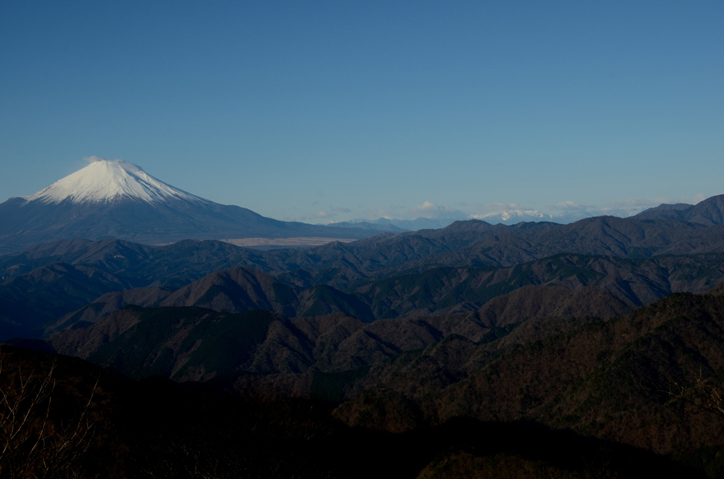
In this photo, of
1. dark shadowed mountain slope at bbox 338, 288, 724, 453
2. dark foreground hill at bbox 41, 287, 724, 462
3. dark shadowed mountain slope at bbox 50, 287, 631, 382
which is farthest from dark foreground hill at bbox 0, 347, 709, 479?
dark shadowed mountain slope at bbox 50, 287, 631, 382

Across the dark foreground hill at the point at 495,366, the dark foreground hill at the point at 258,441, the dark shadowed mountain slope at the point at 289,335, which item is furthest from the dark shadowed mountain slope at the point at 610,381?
the dark shadowed mountain slope at the point at 289,335

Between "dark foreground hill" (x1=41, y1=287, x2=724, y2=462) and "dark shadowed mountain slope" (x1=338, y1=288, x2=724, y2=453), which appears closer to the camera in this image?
"dark shadowed mountain slope" (x1=338, y1=288, x2=724, y2=453)

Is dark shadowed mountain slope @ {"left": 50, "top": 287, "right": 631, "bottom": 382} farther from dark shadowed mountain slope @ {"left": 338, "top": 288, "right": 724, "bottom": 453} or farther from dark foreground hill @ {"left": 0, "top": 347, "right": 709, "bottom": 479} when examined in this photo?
dark foreground hill @ {"left": 0, "top": 347, "right": 709, "bottom": 479}

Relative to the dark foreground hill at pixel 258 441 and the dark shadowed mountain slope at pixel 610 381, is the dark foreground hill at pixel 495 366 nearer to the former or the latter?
the dark shadowed mountain slope at pixel 610 381

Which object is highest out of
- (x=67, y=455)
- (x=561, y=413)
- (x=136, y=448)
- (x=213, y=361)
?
(x=67, y=455)

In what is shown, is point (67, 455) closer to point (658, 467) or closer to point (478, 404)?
point (658, 467)

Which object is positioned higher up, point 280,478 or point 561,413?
point 280,478

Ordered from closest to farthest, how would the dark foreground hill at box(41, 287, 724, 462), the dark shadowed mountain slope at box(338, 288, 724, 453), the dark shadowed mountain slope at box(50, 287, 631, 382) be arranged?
the dark shadowed mountain slope at box(338, 288, 724, 453), the dark foreground hill at box(41, 287, 724, 462), the dark shadowed mountain slope at box(50, 287, 631, 382)

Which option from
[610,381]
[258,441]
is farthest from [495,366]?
[258,441]

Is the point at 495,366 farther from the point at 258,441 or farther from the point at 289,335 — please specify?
the point at 289,335

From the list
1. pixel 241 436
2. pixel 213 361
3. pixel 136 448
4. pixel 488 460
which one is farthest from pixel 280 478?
pixel 213 361
